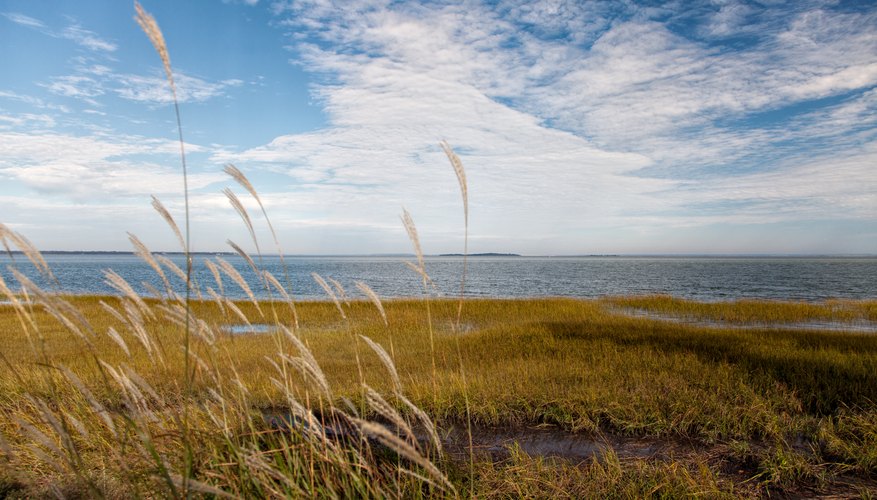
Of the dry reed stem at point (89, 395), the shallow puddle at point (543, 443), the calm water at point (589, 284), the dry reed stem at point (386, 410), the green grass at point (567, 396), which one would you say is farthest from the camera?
the calm water at point (589, 284)

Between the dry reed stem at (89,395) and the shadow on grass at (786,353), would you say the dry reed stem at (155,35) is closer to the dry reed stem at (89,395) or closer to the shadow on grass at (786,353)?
the dry reed stem at (89,395)

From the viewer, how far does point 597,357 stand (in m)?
10.0

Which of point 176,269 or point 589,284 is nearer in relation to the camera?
point 176,269

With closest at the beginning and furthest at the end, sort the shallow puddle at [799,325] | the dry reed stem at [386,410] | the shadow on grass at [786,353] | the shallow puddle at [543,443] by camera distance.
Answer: the dry reed stem at [386,410]
the shallow puddle at [543,443]
the shadow on grass at [786,353]
the shallow puddle at [799,325]

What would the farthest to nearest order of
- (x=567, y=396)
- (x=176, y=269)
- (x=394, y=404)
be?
1. (x=394, y=404)
2. (x=567, y=396)
3. (x=176, y=269)

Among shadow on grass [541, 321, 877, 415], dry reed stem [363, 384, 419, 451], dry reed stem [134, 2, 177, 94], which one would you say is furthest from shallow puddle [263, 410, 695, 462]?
dry reed stem [134, 2, 177, 94]

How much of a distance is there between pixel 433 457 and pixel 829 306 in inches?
1103

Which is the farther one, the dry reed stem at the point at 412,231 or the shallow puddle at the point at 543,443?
the shallow puddle at the point at 543,443

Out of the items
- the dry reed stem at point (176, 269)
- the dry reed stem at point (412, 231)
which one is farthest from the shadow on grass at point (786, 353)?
the dry reed stem at point (176, 269)

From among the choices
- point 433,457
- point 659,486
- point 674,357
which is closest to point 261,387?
point 433,457

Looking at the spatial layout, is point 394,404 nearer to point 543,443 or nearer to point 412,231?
point 543,443

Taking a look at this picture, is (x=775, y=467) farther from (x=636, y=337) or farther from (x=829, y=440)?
(x=636, y=337)

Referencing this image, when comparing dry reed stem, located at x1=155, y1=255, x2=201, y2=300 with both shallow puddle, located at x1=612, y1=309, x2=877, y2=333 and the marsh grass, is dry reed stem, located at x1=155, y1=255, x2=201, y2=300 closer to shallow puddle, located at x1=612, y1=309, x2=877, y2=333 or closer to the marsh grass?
the marsh grass

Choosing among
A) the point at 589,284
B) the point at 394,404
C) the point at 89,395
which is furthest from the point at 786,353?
the point at 589,284
